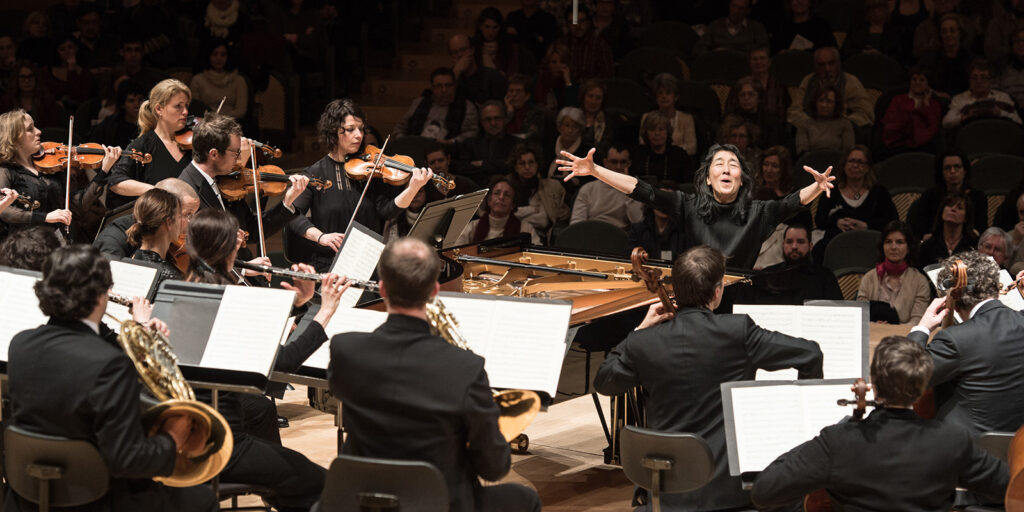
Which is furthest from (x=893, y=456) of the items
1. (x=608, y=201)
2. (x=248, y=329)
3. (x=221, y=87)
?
(x=221, y=87)

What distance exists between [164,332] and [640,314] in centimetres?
179

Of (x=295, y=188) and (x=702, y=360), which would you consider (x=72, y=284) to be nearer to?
(x=702, y=360)

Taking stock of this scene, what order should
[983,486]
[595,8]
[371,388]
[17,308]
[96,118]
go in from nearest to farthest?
1. [371,388]
2. [983,486]
3. [17,308]
4. [96,118]
5. [595,8]

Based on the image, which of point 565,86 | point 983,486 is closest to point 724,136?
point 565,86

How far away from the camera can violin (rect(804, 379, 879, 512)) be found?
10.2ft

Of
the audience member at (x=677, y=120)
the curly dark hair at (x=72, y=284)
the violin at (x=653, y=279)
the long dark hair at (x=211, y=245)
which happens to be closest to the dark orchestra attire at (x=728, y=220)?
the violin at (x=653, y=279)

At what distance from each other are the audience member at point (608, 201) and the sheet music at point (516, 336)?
13.9ft

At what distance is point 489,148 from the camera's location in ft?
27.9

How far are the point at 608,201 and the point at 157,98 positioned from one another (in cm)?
324

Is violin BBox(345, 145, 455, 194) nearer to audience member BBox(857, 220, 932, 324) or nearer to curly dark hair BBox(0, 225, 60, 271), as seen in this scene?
curly dark hair BBox(0, 225, 60, 271)

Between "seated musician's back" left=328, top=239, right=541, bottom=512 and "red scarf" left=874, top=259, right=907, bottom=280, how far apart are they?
4347mm

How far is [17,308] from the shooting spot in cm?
374

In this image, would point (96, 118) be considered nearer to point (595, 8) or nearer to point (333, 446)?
point (595, 8)

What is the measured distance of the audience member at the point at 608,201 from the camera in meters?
7.91
